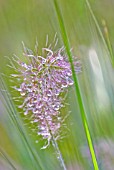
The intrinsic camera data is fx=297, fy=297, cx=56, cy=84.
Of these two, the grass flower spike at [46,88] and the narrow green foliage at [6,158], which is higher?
the grass flower spike at [46,88]

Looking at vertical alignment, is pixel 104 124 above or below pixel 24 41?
below

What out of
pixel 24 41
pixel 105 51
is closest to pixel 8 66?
pixel 24 41

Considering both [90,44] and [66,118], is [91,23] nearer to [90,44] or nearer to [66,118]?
[90,44]

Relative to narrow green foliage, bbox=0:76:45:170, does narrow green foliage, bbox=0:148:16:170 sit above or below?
below

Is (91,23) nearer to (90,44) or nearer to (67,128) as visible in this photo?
(90,44)

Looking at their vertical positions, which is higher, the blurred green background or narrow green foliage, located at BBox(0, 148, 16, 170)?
the blurred green background

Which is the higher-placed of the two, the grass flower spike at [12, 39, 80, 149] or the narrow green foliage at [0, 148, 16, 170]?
the grass flower spike at [12, 39, 80, 149]
